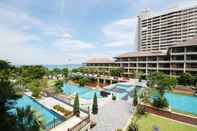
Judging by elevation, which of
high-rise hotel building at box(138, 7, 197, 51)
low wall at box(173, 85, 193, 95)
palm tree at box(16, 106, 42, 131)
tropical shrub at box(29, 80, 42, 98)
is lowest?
low wall at box(173, 85, 193, 95)

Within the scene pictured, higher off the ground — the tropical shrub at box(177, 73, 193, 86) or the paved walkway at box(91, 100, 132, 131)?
the tropical shrub at box(177, 73, 193, 86)

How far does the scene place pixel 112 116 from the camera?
27328mm

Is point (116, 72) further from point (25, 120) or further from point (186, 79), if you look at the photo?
point (25, 120)

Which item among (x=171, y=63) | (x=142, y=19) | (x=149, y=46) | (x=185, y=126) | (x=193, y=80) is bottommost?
(x=185, y=126)

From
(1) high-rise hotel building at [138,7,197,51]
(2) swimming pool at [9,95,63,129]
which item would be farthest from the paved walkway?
(1) high-rise hotel building at [138,7,197,51]

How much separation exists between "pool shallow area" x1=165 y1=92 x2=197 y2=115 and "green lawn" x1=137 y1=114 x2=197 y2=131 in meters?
9.17

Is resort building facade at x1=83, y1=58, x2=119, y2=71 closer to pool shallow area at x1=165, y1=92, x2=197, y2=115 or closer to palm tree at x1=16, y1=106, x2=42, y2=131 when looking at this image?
pool shallow area at x1=165, y1=92, x2=197, y2=115

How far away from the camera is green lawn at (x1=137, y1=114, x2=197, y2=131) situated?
23091 mm

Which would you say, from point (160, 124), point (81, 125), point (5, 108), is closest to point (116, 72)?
point (160, 124)

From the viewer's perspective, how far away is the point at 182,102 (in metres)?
40.6

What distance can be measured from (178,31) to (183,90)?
54011 millimetres

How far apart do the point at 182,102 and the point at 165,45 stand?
6362 cm

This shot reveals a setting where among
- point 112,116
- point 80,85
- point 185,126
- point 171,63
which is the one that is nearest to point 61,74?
point 80,85

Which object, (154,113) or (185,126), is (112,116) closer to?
(154,113)
